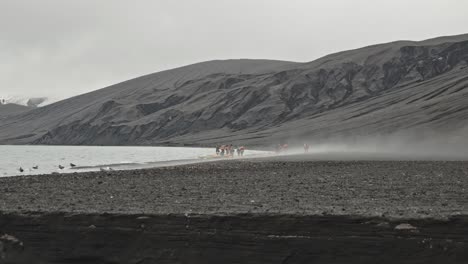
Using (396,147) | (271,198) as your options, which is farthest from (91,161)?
(271,198)

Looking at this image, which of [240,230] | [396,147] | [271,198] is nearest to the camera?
[240,230]

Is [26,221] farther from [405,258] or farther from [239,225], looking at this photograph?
[405,258]

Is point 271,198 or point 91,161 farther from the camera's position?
point 91,161

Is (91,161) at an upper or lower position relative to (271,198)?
upper

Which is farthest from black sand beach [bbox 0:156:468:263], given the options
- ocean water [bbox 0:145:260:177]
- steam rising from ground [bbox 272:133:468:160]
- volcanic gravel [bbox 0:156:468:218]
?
steam rising from ground [bbox 272:133:468:160]

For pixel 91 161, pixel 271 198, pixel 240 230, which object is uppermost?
pixel 91 161

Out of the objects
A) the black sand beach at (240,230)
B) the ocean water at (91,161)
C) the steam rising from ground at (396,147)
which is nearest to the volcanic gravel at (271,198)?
the black sand beach at (240,230)

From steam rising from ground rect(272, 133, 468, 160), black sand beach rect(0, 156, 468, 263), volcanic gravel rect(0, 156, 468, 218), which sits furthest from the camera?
steam rising from ground rect(272, 133, 468, 160)

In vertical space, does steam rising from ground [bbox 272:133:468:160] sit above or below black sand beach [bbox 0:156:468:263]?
above

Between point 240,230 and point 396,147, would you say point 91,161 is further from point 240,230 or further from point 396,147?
point 240,230

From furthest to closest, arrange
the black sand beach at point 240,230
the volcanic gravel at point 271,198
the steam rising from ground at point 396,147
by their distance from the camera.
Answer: the steam rising from ground at point 396,147, the volcanic gravel at point 271,198, the black sand beach at point 240,230

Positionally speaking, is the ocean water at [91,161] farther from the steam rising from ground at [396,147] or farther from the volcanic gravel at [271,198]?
the volcanic gravel at [271,198]

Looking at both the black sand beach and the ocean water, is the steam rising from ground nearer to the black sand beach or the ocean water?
the ocean water

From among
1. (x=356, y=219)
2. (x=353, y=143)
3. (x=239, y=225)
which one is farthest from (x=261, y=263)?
(x=353, y=143)
